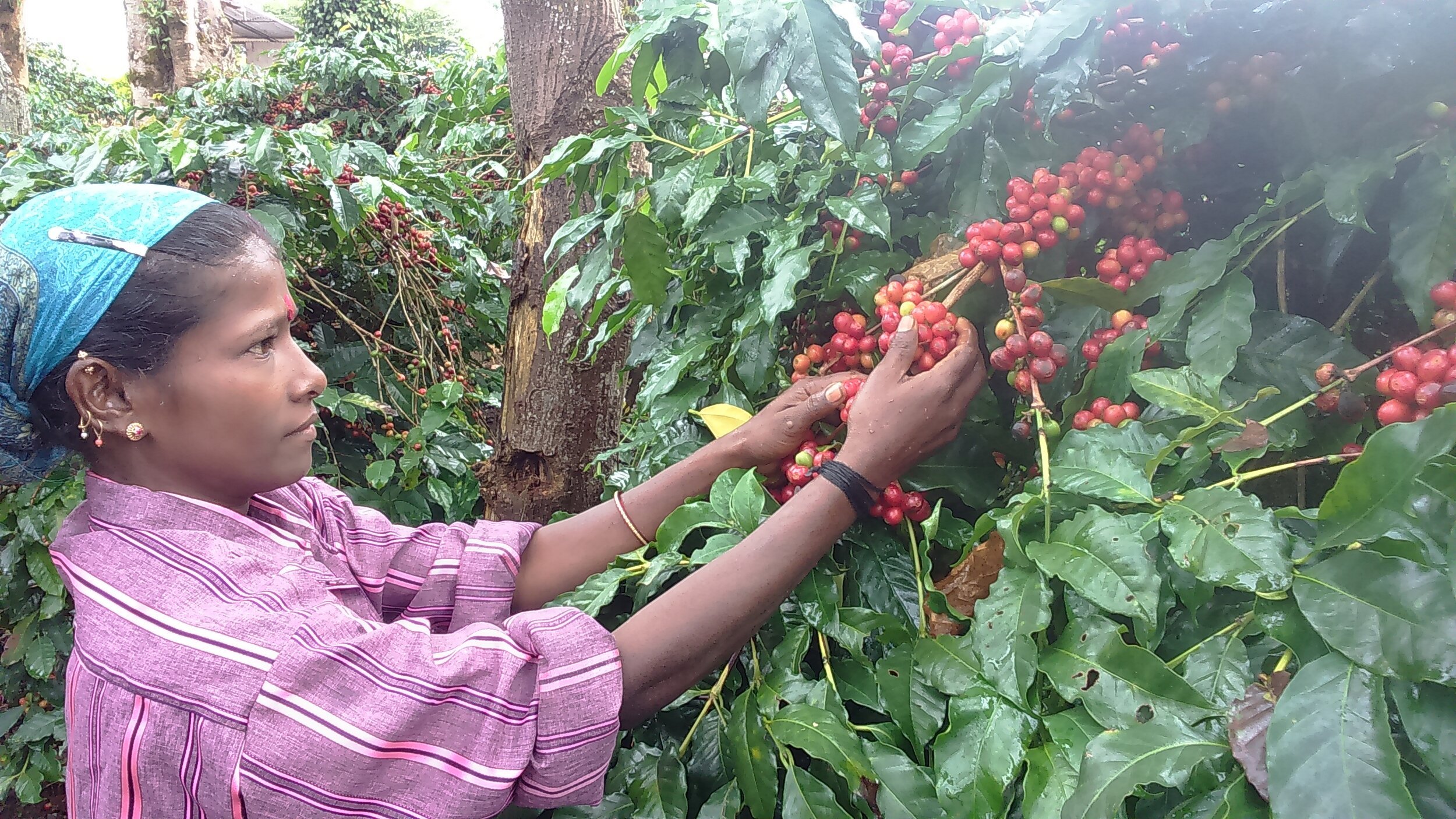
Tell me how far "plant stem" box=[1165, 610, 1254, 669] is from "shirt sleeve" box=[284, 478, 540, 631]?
1.13m

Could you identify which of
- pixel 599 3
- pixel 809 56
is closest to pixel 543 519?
pixel 599 3

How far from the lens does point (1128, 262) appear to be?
1117 millimetres

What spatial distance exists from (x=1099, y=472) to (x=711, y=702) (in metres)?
0.63

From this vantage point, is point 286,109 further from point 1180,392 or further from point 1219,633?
point 1219,633

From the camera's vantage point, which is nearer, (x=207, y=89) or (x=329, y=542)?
(x=329, y=542)

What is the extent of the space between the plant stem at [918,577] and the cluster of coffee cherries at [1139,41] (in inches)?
27.5

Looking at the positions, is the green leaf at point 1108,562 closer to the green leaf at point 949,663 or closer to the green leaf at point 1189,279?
the green leaf at point 949,663

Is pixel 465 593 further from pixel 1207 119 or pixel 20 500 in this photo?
pixel 20 500

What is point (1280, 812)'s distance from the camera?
61cm

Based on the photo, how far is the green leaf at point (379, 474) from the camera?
8.68ft

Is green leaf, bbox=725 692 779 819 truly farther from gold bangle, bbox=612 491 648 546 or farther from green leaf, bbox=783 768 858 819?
gold bangle, bbox=612 491 648 546

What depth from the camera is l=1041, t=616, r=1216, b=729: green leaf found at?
0.75 meters

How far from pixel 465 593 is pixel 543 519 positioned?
3.69ft

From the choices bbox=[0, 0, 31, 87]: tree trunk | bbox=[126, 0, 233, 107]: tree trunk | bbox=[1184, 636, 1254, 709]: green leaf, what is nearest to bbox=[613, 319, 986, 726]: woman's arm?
bbox=[1184, 636, 1254, 709]: green leaf
